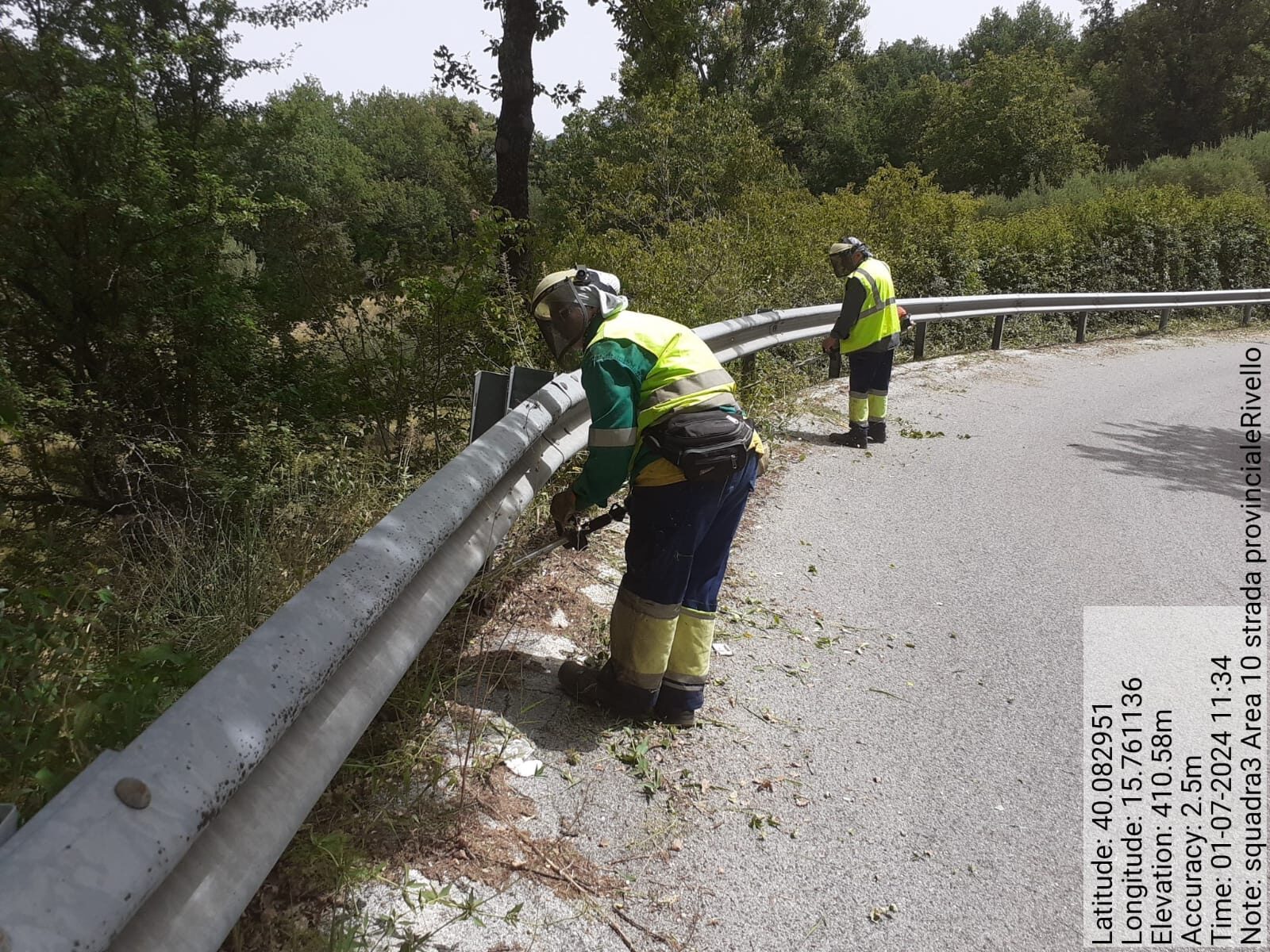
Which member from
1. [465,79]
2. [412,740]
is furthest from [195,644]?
[465,79]

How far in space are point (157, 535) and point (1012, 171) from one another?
46.7 meters

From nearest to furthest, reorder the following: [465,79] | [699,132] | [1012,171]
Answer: [465,79] < [699,132] < [1012,171]

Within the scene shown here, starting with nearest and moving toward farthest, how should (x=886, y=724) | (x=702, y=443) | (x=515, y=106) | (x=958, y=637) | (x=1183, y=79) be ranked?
1. (x=702, y=443)
2. (x=886, y=724)
3. (x=958, y=637)
4. (x=515, y=106)
5. (x=1183, y=79)

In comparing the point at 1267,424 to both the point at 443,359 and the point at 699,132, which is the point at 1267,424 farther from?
the point at 699,132

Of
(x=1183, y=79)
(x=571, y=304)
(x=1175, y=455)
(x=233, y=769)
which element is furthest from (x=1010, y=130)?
(x=233, y=769)

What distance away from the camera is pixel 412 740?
2.83 m

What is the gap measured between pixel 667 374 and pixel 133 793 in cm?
246

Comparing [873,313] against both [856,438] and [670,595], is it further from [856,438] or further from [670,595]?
[670,595]

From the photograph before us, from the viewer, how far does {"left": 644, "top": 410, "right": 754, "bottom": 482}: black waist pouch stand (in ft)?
10.7

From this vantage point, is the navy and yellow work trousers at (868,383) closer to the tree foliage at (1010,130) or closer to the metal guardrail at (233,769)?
the metal guardrail at (233,769)

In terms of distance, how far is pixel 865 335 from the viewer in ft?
25.6

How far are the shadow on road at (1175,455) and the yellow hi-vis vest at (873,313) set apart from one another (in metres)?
1.96
